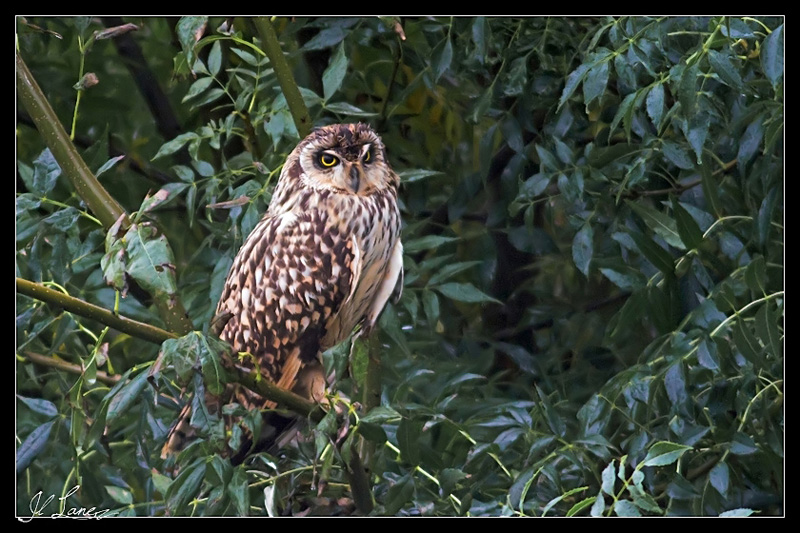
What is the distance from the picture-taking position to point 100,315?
4.01 ft

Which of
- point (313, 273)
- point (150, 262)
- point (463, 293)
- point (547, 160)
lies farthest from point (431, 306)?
point (150, 262)

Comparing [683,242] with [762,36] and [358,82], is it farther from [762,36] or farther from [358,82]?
[358,82]

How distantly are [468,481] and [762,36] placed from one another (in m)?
0.82

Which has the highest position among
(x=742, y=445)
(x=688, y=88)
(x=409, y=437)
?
(x=688, y=88)

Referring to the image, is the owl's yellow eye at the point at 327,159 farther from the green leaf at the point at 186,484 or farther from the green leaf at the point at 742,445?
the green leaf at the point at 742,445

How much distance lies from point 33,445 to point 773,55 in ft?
4.20

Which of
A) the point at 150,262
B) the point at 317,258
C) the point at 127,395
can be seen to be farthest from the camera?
the point at 317,258

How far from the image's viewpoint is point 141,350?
4.80 ft

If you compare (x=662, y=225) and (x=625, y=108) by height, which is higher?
(x=625, y=108)

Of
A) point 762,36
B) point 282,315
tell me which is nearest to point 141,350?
point 282,315

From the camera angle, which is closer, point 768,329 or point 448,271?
point 768,329

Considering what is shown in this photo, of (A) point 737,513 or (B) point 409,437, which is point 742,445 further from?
(B) point 409,437

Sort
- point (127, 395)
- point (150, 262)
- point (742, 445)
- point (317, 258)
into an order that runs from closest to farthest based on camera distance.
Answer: point (150, 262) → point (127, 395) → point (742, 445) → point (317, 258)

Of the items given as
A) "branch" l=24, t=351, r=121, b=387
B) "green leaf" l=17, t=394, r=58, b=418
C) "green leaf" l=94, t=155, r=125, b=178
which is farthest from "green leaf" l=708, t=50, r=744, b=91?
"green leaf" l=17, t=394, r=58, b=418
